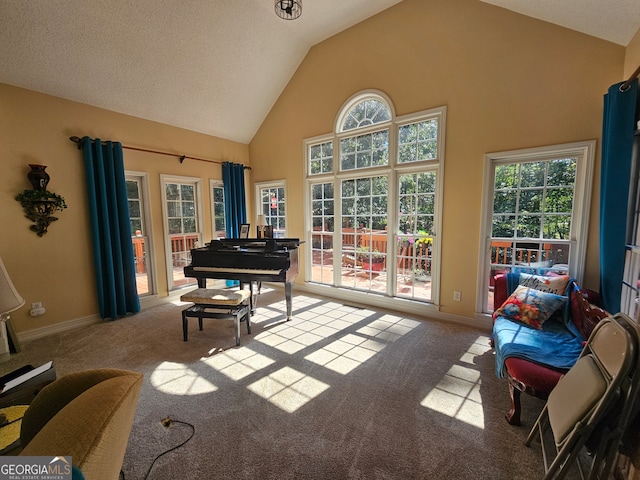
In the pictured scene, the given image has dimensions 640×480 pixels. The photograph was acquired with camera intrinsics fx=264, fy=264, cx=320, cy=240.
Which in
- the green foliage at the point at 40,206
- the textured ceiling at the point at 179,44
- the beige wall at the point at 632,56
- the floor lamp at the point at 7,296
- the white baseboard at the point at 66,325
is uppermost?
the textured ceiling at the point at 179,44

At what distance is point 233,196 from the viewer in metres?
5.02

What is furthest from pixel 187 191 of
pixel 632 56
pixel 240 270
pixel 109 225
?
pixel 632 56

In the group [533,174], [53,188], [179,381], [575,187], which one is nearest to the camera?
[179,381]

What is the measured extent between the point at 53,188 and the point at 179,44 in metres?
2.33

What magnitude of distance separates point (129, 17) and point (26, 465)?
3869mm

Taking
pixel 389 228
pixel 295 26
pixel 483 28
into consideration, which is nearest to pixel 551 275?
pixel 389 228

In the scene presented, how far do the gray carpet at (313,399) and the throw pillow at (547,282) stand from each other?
79 cm

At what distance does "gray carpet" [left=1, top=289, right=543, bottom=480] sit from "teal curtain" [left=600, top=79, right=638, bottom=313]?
1.19m

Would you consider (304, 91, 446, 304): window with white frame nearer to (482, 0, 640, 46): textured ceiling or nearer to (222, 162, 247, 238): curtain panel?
(482, 0, 640, 46): textured ceiling

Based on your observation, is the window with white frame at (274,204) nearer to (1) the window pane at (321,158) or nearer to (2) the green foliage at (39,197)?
(1) the window pane at (321,158)

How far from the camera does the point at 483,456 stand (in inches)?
60.4

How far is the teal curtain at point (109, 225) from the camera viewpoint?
340 centimetres

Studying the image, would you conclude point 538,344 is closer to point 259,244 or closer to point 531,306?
point 531,306

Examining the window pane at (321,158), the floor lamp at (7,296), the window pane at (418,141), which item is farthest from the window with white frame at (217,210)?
the floor lamp at (7,296)
